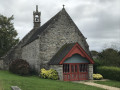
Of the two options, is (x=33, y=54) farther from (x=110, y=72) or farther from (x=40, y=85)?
(x=40, y=85)

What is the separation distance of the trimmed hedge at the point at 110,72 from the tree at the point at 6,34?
2337cm

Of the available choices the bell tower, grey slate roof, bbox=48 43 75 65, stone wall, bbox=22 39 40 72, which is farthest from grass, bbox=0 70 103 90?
the bell tower

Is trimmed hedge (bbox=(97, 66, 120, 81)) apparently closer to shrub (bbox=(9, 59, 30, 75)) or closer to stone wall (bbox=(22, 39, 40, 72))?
stone wall (bbox=(22, 39, 40, 72))

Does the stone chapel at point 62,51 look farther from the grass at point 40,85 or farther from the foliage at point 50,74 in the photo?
the grass at point 40,85

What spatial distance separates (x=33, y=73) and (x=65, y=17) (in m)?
9.27

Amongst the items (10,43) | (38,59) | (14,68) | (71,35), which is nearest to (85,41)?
(71,35)

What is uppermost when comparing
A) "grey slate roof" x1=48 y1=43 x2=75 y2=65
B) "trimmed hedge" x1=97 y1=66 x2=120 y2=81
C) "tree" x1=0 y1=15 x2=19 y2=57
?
"tree" x1=0 y1=15 x2=19 y2=57

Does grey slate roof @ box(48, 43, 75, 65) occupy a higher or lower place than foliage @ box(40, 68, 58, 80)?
higher

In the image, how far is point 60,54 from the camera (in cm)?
2395

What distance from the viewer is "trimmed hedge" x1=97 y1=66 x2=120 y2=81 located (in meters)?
21.7

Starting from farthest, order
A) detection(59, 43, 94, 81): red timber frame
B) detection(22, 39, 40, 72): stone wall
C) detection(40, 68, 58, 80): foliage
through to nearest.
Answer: detection(22, 39, 40, 72): stone wall < detection(59, 43, 94, 81): red timber frame < detection(40, 68, 58, 80): foliage

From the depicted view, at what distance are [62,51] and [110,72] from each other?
6429mm

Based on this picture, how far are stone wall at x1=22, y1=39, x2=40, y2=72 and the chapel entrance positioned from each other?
4520 mm

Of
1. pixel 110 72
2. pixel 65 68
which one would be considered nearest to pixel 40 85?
pixel 65 68
